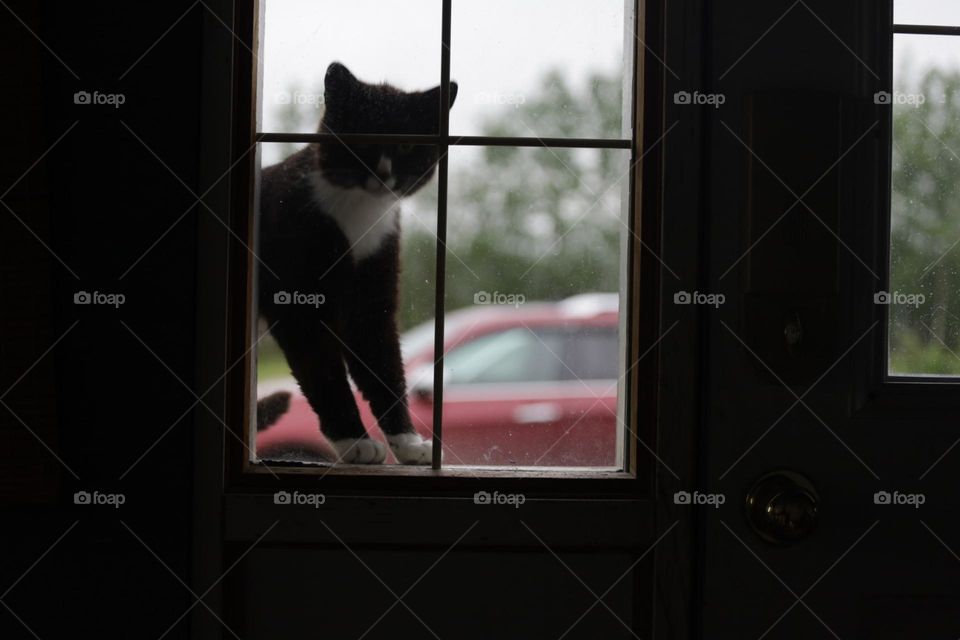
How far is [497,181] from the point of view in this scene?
0.79 meters

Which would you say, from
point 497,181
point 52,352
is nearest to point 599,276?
point 497,181

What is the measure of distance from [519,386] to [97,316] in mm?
439

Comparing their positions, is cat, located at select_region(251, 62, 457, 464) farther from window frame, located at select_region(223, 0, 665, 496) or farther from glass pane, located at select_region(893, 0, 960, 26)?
glass pane, located at select_region(893, 0, 960, 26)

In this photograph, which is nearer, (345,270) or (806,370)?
(806,370)

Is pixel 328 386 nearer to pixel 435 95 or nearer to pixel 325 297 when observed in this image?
pixel 325 297

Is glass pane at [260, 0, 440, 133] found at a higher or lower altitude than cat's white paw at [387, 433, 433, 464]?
higher

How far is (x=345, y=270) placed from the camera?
0.82m

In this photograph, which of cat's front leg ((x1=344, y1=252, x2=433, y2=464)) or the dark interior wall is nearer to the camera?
the dark interior wall

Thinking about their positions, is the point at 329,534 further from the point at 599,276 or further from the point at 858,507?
the point at 858,507

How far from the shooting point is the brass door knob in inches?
27.9

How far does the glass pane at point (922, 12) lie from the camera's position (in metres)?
0.76
